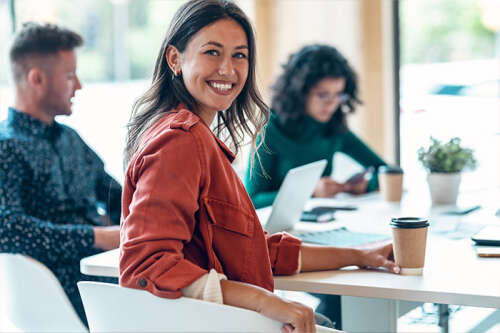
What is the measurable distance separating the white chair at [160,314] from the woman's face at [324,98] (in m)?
1.86

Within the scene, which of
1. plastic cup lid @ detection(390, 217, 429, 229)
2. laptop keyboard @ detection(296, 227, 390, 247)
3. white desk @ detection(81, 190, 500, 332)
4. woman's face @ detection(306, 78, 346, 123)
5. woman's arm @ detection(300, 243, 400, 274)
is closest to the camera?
white desk @ detection(81, 190, 500, 332)

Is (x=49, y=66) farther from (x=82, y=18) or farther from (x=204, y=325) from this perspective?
(x=82, y=18)

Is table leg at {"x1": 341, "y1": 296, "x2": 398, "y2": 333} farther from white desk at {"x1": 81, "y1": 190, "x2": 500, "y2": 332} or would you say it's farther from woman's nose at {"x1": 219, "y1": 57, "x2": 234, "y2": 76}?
woman's nose at {"x1": 219, "y1": 57, "x2": 234, "y2": 76}

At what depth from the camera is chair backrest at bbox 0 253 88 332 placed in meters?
1.71

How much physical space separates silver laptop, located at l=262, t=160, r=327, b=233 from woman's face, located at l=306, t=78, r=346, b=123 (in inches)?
34.0

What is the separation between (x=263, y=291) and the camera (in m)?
1.16

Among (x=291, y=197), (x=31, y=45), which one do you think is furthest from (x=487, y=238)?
(x=31, y=45)

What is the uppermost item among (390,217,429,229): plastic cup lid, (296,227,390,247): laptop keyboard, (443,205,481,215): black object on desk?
(390,217,429,229): plastic cup lid

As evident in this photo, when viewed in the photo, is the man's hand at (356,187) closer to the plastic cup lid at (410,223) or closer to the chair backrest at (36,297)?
the plastic cup lid at (410,223)

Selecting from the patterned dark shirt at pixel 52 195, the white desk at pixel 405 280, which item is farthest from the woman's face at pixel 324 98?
the patterned dark shirt at pixel 52 195

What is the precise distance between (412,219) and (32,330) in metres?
1.09

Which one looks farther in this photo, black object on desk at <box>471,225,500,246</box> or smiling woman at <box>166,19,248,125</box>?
black object on desk at <box>471,225,500,246</box>

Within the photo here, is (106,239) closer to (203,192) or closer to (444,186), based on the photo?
(203,192)

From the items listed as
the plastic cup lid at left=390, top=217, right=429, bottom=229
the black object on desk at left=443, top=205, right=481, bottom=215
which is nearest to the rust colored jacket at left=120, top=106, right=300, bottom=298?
the plastic cup lid at left=390, top=217, right=429, bottom=229
